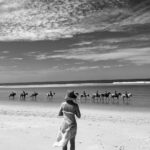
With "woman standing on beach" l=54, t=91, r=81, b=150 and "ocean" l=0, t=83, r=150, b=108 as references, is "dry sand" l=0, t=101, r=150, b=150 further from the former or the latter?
"ocean" l=0, t=83, r=150, b=108

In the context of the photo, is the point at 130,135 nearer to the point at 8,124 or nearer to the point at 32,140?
the point at 32,140

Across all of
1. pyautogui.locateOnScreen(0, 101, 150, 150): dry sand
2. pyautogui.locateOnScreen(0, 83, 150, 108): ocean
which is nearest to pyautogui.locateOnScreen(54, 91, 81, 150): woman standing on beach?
pyautogui.locateOnScreen(0, 101, 150, 150): dry sand

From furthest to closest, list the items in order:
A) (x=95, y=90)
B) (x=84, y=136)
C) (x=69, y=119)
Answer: (x=95, y=90) < (x=84, y=136) < (x=69, y=119)

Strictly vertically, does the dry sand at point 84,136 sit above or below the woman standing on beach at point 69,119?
below

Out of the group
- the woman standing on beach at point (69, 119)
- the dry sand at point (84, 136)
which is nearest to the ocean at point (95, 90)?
the dry sand at point (84, 136)

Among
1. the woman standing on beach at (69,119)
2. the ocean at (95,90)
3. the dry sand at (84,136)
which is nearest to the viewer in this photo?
the woman standing on beach at (69,119)

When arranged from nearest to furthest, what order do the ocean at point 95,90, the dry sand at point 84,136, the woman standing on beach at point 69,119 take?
1. the woman standing on beach at point 69,119
2. the dry sand at point 84,136
3. the ocean at point 95,90

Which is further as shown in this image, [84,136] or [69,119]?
[84,136]

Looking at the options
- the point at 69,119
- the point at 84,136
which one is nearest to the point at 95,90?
the point at 84,136

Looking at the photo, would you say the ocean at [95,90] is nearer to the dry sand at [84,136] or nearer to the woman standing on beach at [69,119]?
the dry sand at [84,136]

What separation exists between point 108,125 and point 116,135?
8.43ft

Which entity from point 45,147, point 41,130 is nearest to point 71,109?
point 45,147

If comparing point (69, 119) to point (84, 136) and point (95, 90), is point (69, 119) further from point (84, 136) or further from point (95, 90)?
point (95, 90)

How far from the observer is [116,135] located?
12.4m
